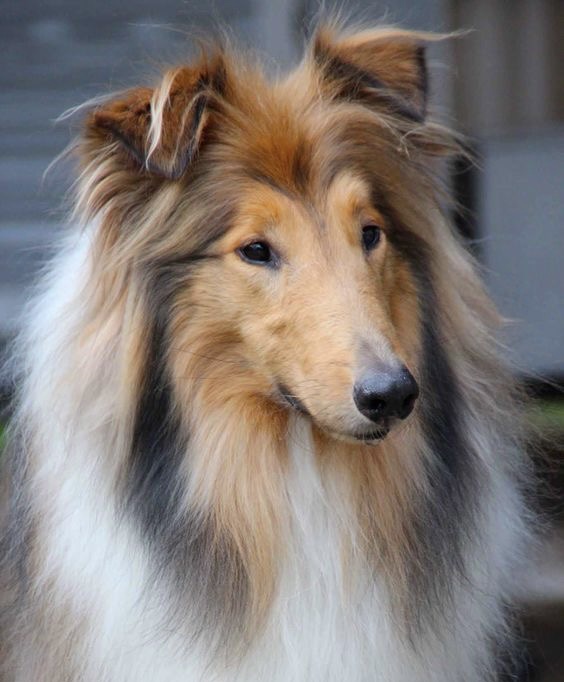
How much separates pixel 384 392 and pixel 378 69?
2.73 feet

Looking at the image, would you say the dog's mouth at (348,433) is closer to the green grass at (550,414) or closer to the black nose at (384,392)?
the black nose at (384,392)

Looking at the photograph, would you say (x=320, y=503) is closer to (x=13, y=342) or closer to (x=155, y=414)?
(x=155, y=414)

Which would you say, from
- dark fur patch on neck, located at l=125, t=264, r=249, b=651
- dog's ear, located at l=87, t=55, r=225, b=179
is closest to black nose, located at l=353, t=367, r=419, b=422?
dark fur patch on neck, located at l=125, t=264, r=249, b=651

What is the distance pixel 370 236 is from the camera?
117 inches

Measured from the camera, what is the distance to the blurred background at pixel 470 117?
164 inches

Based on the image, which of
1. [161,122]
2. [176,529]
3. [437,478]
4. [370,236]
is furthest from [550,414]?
[161,122]

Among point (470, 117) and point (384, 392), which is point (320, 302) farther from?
point (470, 117)

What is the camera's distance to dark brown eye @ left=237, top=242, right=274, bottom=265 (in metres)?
2.88

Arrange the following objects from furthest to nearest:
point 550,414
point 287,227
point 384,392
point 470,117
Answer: point 470,117, point 550,414, point 287,227, point 384,392

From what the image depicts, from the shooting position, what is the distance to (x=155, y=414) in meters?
3.01

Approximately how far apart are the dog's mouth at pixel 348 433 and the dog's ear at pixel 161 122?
0.48 m

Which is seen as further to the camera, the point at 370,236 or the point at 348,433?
the point at 370,236

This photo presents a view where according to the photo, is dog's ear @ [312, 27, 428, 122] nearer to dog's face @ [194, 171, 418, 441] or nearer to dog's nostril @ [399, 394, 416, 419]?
dog's face @ [194, 171, 418, 441]

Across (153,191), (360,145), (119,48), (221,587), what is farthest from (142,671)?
(119,48)
